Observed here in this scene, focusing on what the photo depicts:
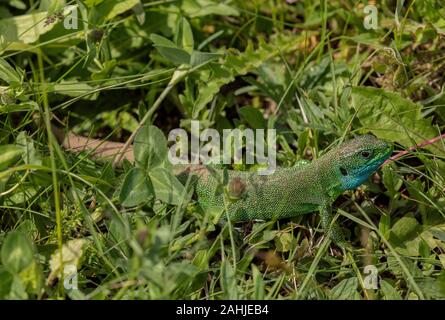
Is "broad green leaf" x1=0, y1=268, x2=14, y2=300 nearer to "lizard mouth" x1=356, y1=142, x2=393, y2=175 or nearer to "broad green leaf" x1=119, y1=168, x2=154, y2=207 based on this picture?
"broad green leaf" x1=119, y1=168, x2=154, y2=207

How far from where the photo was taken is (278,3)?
5.26 meters

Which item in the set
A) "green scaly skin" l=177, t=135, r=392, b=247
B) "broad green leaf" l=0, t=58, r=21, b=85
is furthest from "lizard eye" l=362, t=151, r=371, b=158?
→ "broad green leaf" l=0, t=58, r=21, b=85

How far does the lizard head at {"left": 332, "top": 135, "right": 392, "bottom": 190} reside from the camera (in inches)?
152

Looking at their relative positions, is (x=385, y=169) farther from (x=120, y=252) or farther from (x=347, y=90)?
(x=120, y=252)

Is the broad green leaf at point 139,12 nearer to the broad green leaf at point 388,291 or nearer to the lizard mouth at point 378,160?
the lizard mouth at point 378,160

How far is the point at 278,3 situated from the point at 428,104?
1.45m

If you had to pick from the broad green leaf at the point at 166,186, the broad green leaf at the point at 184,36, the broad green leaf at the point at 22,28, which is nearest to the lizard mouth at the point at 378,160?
the broad green leaf at the point at 166,186

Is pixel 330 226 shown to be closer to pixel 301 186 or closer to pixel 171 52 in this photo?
pixel 301 186

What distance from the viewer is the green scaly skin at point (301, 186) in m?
3.92

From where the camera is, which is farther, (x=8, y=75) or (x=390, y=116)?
(x=390, y=116)

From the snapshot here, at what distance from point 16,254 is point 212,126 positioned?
199cm

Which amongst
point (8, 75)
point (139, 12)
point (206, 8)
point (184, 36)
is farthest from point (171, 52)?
point (8, 75)

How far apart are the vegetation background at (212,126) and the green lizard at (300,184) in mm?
115

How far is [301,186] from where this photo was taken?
4016 millimetres
